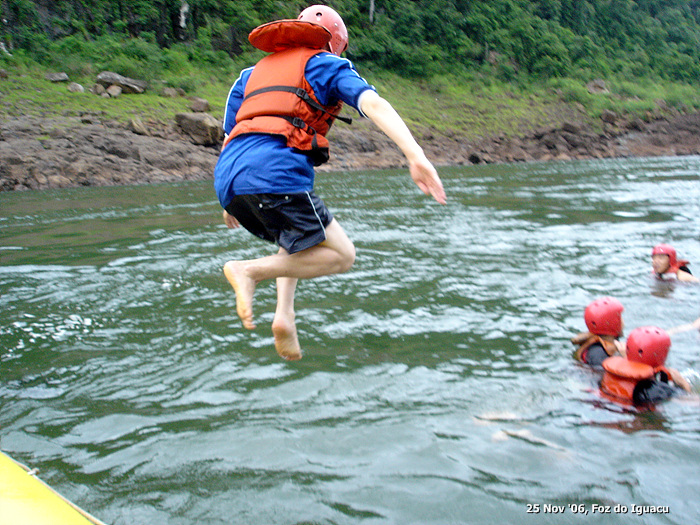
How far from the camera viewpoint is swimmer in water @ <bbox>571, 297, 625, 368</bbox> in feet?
16.6

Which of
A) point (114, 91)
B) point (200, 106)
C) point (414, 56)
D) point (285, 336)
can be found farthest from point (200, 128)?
point (414, 56)

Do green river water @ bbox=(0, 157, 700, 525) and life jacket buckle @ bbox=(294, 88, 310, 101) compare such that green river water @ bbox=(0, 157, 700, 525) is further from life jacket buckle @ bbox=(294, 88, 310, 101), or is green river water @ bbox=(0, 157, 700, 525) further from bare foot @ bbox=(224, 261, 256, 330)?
life jacket buckle @ bbox=(294, 88, 310, 101)

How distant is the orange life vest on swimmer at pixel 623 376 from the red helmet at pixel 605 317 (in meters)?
0.50

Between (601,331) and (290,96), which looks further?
(601,331)

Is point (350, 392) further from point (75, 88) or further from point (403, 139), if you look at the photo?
point (75, 88)

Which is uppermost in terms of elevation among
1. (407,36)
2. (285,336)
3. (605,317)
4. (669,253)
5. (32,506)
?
(407,36)

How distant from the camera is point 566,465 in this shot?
3607 mm

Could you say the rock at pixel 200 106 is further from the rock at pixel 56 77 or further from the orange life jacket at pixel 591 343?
the orange life jacket at pixel 591 343

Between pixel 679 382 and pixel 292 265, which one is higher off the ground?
pixel 292 265

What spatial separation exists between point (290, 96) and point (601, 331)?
322 centimetres

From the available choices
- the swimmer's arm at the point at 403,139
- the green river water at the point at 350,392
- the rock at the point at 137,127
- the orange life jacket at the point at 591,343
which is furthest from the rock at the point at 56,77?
the swimmer's arm at the point at 403,139

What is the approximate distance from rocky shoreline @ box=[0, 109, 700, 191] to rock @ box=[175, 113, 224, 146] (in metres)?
0.18

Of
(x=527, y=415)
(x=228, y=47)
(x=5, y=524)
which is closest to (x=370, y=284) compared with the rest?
(x=527, y=415)

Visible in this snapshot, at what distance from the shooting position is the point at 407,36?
4625 centimetres
